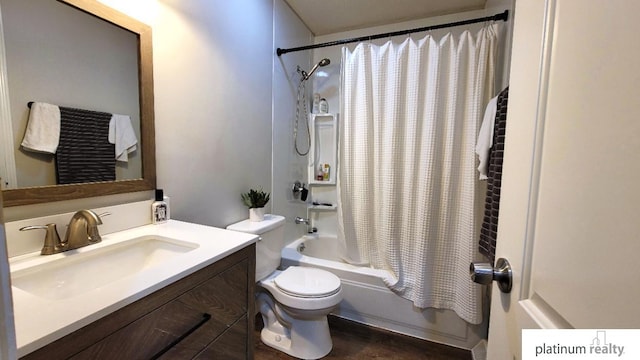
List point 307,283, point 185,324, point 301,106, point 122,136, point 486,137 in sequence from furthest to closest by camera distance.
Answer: point 301,106 → point 307,283 → point 486,137 → point 122,136 → point 185,324

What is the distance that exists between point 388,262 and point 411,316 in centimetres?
38

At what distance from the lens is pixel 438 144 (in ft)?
6.07

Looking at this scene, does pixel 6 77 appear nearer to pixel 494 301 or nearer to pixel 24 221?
pixel 24 221

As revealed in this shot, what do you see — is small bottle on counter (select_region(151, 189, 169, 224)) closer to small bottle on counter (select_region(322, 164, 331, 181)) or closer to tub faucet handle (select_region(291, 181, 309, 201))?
tub faucet handle (select_region(291, 181, 309, 201))

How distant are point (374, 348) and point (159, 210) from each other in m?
1.53

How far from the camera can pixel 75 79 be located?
985 mm

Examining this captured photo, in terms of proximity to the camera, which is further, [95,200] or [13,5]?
[95,200]

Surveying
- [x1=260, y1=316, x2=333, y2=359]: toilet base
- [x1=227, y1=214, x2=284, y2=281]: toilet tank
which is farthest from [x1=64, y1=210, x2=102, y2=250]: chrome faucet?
[x1=260, y1=316, x2=333, y2=359]: toilet base

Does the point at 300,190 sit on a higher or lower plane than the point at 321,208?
higher

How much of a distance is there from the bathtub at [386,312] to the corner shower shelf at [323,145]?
93cm

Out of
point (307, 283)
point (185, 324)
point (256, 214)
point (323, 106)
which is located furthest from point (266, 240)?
point (323, 106)

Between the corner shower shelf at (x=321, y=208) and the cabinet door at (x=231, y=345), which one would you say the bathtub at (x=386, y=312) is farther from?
the cabinet door at (x=231, y=345)

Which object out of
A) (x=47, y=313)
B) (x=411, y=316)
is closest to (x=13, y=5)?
(x=47, y=313)

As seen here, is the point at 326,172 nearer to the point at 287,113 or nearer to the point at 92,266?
the point at 287,113
